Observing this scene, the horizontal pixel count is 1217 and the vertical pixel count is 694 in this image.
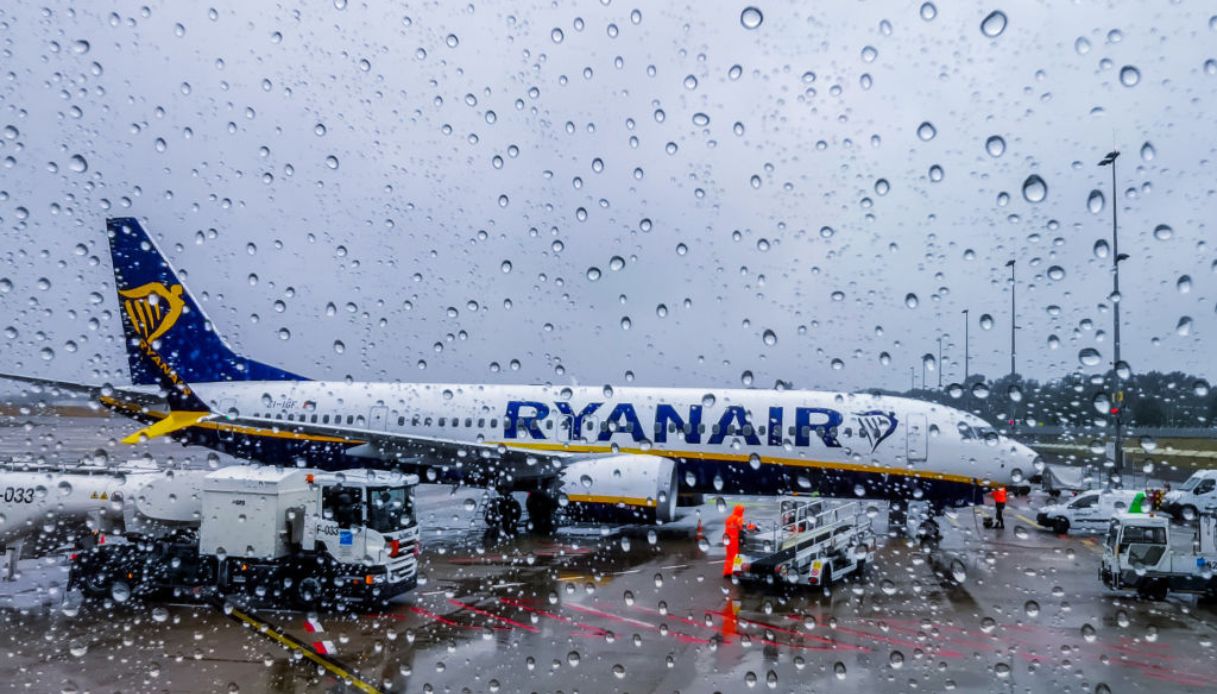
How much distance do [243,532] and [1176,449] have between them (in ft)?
28.2

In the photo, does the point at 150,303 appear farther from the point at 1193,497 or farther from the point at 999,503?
the point at 999,503

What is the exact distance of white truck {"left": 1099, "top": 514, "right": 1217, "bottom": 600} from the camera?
195 inches

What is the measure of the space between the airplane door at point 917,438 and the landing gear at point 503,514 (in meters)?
8.21

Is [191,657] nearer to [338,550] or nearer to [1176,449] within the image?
[338,550]

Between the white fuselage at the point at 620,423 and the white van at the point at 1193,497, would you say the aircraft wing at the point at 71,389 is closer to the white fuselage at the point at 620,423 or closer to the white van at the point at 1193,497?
the white fuselage at the point at 620,423

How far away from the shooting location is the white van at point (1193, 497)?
3414 millimetres

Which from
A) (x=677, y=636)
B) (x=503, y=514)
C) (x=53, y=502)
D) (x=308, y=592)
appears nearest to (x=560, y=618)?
(x=677, y=636)

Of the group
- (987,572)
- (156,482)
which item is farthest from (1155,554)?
(156,482)

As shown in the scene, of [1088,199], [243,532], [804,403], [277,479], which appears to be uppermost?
[1088,199]

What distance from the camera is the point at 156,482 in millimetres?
8938

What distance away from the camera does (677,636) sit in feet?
22.5

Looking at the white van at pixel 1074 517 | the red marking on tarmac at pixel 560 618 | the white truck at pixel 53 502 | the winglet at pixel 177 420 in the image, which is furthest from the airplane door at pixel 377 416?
the white van at pixel 1074 517

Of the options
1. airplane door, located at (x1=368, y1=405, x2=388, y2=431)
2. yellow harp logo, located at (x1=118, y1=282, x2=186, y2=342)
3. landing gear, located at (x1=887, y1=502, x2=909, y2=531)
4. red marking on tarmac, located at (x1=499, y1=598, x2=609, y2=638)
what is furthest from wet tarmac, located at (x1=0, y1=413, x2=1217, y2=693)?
airplane door, located at (x1=368, y1=405, x2=388, y2=431)

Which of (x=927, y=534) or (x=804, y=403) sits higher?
(x=804, y=403)
